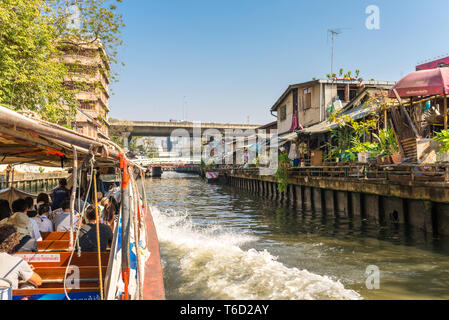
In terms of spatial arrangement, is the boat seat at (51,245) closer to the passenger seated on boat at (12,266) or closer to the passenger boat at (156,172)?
the passenger seated on boat at (12,266)

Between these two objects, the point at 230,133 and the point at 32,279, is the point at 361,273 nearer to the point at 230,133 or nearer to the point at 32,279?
the point at 32,279

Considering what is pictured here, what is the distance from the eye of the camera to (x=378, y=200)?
40.2ft

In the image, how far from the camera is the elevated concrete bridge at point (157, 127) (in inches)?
2176

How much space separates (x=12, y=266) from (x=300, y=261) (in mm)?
6285

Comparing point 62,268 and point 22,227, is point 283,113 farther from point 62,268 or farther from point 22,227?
point 62,268

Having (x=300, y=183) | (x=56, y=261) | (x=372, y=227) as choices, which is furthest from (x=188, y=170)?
(x=56, y=261)

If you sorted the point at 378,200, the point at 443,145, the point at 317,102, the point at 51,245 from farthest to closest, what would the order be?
1. the point at 317,102
2. the point at 378,200
3. the point at 443,145
4. the point at 51,245

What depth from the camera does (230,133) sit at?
205 ft

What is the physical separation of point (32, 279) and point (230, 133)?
58884mm

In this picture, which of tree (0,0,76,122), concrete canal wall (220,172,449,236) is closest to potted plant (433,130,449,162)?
concrete canal wall (220,172,449,236)

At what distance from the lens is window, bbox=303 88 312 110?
26.0m

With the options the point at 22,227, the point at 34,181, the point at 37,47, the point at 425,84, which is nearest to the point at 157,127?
the point at 34,181

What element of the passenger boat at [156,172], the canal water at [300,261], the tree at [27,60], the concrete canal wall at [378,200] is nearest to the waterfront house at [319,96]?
the concrete canal wall at [378,200]

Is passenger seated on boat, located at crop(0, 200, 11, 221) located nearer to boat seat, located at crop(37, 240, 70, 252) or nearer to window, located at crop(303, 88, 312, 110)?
boat seat, located at crop(37, 240, 70, 252)
